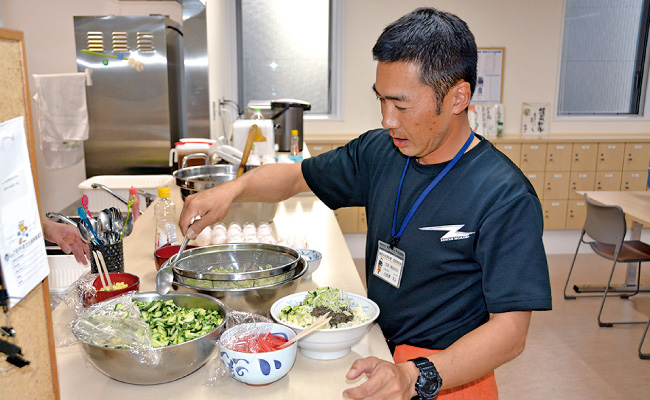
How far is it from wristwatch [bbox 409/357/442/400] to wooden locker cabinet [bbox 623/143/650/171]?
17.3 feet

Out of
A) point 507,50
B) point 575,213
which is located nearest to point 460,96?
point 507,50

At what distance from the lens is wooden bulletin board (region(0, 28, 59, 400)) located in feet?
2.37

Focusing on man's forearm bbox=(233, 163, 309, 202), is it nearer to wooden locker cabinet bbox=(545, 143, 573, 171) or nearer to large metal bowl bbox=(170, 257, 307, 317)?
large metal bowl bbox=(170, 257, 307, 317)

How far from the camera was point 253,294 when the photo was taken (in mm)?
1382

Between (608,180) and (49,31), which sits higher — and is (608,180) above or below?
below

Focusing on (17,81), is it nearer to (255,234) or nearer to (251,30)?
(255,234)

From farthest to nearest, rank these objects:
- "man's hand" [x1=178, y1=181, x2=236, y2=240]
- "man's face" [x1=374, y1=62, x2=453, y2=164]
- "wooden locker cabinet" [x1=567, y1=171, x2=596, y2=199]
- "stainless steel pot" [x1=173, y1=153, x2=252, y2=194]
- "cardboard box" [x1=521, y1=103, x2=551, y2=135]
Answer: "cardboard box" [x1=521, y1=103, x2=551, y2=135] < "wooden locker cabinet" [x1=567, y1=171, x2=596, y2=199] < "stainless steel pot" [x1=173, y1=153, x2=252, y2=194] < "man's hand" [x1=178, y1=181, x2=236, y2=240] < "man's face" [x1=374, y1=62, x2=453, y2=164]

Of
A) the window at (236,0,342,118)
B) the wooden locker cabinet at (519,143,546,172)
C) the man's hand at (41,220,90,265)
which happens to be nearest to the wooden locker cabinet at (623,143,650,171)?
the wooden locker cabinet at (519,143,546,172)

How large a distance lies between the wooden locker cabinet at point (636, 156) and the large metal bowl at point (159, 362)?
547 cm

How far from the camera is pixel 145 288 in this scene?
1.67 m

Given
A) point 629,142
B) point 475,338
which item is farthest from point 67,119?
point 629,142

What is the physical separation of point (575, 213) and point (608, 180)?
471 millimetres

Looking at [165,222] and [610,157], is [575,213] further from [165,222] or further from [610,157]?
[165,222]

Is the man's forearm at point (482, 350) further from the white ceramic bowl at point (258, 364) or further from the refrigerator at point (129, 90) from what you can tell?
the refrigerator at point (129, 90)
